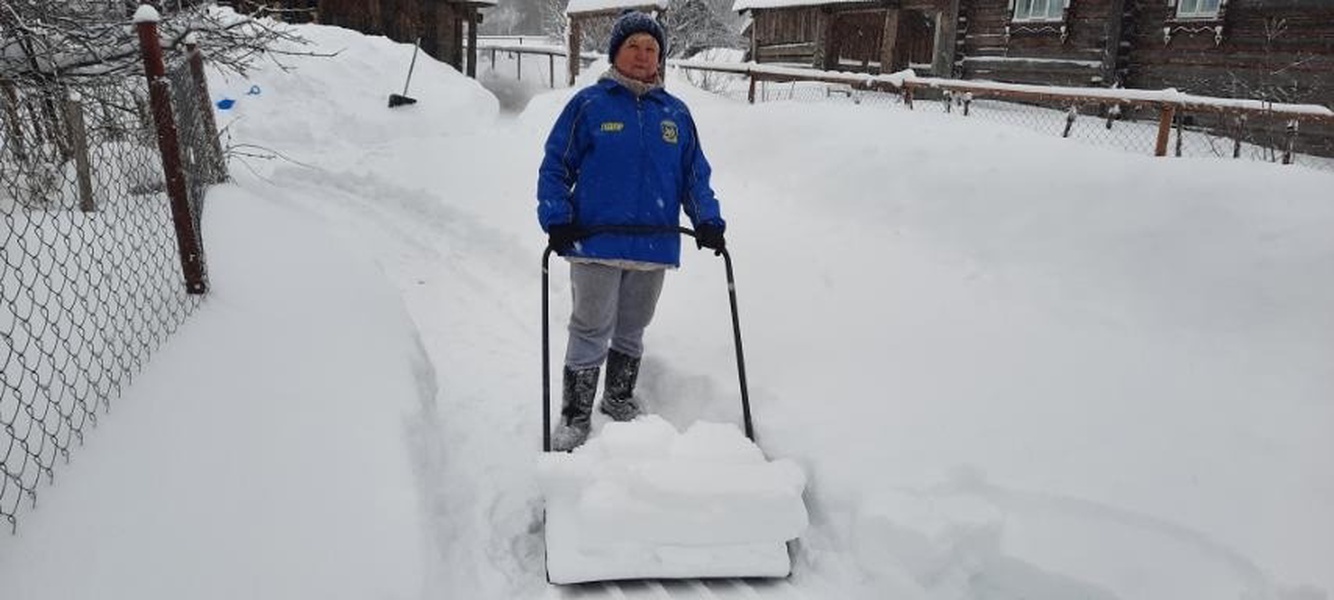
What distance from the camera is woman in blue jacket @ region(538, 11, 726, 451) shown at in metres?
2.99

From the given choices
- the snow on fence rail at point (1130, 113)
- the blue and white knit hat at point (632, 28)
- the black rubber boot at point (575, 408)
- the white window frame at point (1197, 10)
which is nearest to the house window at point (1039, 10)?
the snow on fence rail at point (1130, 113)

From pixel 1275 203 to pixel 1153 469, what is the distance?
179 centimetres

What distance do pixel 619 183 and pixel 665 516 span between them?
1.29 m

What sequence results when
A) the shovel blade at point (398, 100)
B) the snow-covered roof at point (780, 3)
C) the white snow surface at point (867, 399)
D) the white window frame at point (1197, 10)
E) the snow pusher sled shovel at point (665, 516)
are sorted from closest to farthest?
the white snow surface at point (867, 399), the snow pusher sled shovel at point (665, 516), the white window frame at point (1197, 10), the shovel blade at point (398, 100), the snow-covered roof at point (780, 3)

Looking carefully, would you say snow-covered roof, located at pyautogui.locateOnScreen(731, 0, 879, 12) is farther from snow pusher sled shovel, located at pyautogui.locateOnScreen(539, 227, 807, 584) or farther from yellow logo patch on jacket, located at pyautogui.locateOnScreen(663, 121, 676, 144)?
snow pusher sled shovel, located at pyautogui.locateOnScreen(539, 227, 807, 584)

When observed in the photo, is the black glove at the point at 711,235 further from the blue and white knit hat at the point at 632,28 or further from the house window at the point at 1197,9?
the house window at the point at 1197,9

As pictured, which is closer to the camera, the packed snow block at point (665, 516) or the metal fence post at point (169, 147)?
the packed snow block at point (665, 516)

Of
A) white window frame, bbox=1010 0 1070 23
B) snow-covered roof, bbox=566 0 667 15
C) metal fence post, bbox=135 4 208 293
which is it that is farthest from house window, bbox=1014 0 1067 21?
metal fence post, bbox=135 4 208 293

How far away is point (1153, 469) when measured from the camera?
262cm

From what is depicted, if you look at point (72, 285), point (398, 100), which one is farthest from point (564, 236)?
point (398, 100)

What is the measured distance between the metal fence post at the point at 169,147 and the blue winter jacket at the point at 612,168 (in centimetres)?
168

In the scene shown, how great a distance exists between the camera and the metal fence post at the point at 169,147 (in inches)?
125

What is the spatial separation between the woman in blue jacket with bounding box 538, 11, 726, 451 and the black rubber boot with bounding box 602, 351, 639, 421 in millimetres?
240

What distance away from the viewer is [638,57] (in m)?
3.00
